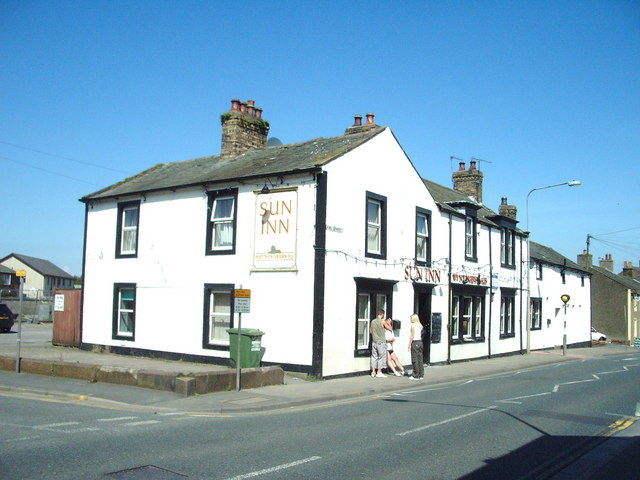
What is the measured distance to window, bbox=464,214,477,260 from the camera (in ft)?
80.5

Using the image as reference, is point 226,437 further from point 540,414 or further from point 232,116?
point 232,116

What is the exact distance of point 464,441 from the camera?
345 inches

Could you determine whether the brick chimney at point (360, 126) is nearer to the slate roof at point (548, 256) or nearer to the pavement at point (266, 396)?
the pavement at point (266, 396)

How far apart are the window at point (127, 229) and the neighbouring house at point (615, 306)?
41675 mm

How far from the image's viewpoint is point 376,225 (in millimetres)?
18688

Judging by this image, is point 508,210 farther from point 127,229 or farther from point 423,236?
point 127,229

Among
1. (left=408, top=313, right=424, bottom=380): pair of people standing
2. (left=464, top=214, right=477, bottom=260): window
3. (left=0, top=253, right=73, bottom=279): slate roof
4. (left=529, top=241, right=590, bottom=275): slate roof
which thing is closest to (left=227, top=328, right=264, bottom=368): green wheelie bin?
(left=408, top=313, right=424, bottom=380): pair of people standing

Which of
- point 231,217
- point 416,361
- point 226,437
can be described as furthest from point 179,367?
point 226,437

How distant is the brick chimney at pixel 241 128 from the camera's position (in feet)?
70.7

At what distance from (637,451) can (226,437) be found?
579cm

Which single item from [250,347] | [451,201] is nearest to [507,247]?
[451,201]

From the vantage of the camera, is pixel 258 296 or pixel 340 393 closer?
pixel 340 393

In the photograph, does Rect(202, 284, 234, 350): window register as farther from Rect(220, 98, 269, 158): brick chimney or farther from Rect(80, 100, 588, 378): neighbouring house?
Rect(220, 98, 269, 158): brick chimney

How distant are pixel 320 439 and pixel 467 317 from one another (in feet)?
55.8
